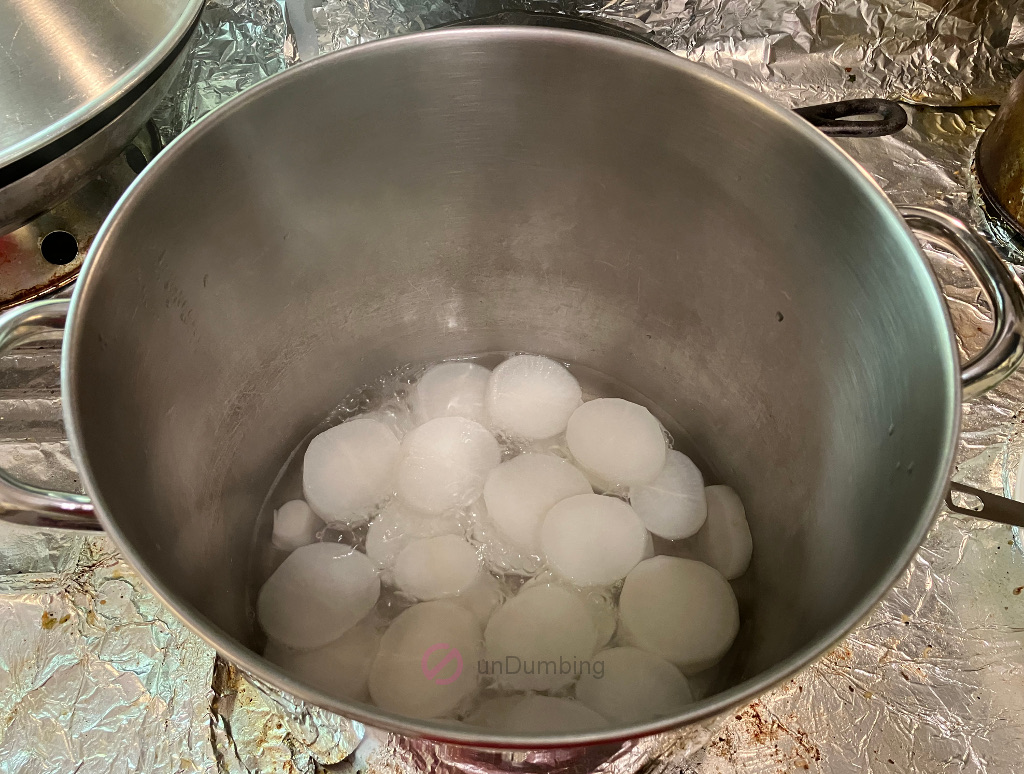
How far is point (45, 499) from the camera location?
464 millimetres

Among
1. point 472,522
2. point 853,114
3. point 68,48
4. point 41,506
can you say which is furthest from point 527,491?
point 68,48

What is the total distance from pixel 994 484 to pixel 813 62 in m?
0.64

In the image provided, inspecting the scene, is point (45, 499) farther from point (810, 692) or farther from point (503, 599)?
point (810, 692)

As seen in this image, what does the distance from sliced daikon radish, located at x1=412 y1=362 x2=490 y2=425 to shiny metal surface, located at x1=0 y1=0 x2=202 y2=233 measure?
413mm

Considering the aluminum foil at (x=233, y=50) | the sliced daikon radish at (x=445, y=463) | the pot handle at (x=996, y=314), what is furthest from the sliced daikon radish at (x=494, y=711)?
the aluminum foil at (x=233, y=50)

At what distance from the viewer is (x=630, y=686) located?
0.65 m

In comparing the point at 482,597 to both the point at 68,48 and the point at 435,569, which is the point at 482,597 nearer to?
the point at 435,569

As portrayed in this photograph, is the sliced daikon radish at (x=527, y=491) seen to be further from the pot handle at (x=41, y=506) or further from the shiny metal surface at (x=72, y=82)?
the shiny metal surface at (x=72, y=82)

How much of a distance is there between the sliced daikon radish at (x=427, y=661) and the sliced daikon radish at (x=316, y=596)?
47 millimetres

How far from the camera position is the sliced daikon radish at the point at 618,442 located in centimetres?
81

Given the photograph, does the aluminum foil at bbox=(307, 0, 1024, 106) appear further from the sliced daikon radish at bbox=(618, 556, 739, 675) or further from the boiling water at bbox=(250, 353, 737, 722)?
the sliced daikon radish at bbox=(618, 556, 739, 675)

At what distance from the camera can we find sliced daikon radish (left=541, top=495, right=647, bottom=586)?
73 cm

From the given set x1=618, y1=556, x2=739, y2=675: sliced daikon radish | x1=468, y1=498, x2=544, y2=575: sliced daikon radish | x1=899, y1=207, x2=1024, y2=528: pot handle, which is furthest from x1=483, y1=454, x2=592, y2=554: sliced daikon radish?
x1=899, y1=207, x2=1024, y2=528: pot handle

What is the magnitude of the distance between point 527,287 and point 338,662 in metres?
0.46
